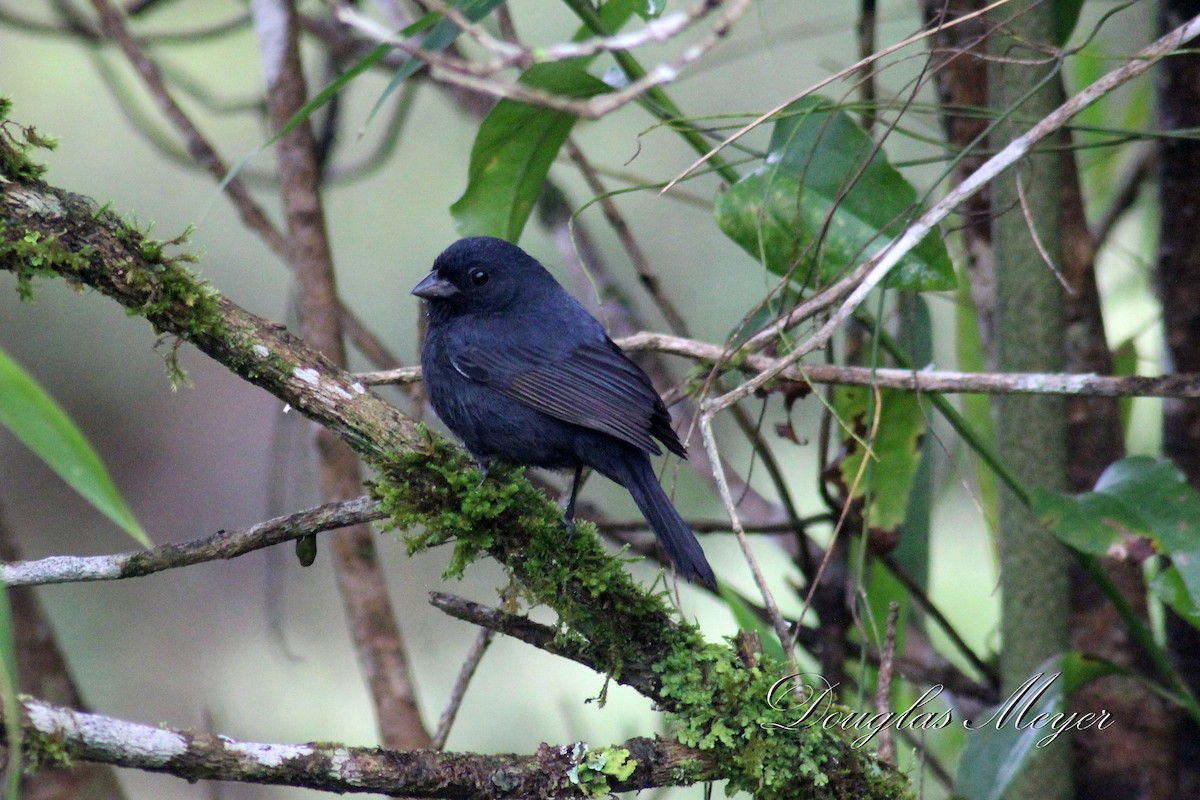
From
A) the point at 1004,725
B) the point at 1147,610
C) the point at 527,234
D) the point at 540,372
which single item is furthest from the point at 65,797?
the point at 527,234

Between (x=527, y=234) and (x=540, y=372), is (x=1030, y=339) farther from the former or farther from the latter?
(x=527, y=234)

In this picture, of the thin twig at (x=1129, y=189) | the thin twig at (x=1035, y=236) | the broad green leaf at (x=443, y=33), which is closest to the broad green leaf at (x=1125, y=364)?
the thin twig at (x=1129, y=189)

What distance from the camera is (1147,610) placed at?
11.3 feet

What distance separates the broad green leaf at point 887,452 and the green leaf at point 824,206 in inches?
22.2

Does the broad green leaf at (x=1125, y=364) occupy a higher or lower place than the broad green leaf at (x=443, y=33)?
lower

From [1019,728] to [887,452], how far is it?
899 mm

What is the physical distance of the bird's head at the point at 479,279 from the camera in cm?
376

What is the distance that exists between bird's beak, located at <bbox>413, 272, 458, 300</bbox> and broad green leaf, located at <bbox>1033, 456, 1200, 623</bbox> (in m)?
2.02

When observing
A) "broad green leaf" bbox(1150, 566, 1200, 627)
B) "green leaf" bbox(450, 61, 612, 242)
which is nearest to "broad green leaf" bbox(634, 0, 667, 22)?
"green leaf" bbox(450, 61, 612, 242)

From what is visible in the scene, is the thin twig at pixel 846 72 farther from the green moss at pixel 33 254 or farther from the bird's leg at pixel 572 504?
the green moss at pixel 33 254

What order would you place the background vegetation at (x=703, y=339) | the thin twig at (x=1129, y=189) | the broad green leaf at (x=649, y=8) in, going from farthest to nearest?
the thin twig at (x=1129, y=189) → the background vegetation at (x=703, y=339) → the broad green leaf at (x=649, y=8)

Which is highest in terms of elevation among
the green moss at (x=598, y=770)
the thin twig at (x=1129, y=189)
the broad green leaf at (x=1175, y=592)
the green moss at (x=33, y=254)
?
the thin twig at (x=1129, y=189)

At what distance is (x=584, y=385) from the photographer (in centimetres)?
334

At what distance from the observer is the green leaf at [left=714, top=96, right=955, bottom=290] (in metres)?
2.75
